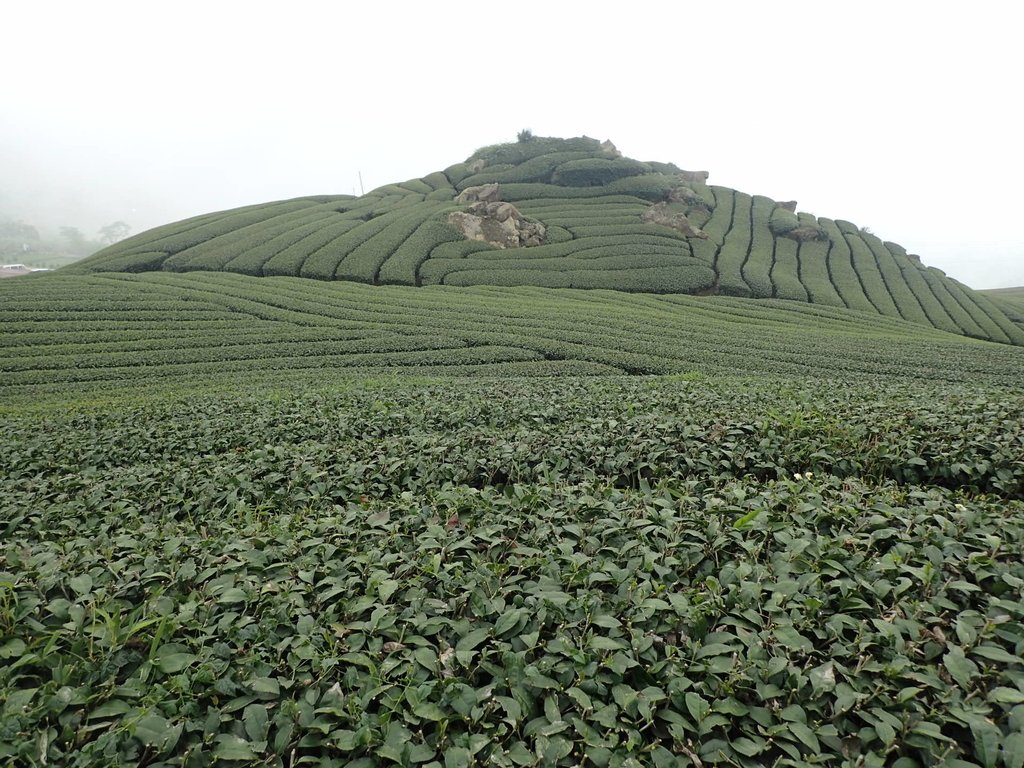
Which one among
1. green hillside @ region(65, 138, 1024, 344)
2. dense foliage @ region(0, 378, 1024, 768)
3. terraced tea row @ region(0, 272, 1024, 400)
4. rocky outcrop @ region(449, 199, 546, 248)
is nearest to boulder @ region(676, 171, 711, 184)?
green hillside @ region(65, 138, 1024, 344)

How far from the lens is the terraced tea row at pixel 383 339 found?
2005 cm

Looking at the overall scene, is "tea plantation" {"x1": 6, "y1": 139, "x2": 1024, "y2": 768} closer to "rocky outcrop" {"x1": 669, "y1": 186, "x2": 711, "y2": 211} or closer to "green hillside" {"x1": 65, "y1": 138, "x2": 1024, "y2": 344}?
"green hillside" {"x1": 65, "y1": 138, "x2": 1024, "y2": 344}

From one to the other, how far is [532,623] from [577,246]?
41312mm

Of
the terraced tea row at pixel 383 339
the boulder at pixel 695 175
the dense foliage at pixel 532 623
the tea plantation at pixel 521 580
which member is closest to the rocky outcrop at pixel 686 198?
the boulder at pixel 695 175

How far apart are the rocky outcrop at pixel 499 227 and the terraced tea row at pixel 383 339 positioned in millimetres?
12363

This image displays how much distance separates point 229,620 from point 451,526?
172 centimetres

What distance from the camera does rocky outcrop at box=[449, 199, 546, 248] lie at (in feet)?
139

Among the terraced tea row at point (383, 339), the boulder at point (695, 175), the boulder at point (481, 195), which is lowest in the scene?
the terraced tea row at point (383, 339)

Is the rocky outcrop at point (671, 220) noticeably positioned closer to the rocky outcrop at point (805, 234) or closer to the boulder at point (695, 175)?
the rocky outcrop at point (805, 234)

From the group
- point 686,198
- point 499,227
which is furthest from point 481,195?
point 686,198

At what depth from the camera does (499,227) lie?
4278cm

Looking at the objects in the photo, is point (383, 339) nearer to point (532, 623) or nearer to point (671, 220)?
point (532, 623)

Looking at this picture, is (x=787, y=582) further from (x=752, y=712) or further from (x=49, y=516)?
(x=49, y=516)

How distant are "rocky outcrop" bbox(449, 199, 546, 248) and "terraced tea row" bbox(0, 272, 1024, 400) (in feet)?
40.6
